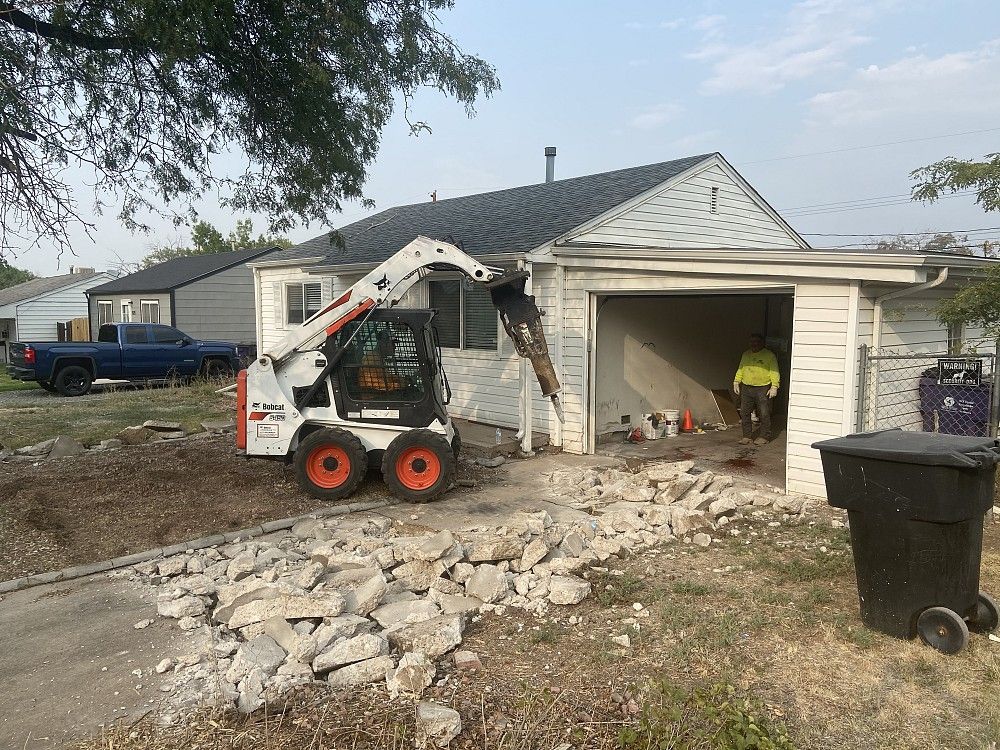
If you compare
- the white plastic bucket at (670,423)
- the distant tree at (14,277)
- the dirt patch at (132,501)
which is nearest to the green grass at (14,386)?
the dirt patch at (132,501)

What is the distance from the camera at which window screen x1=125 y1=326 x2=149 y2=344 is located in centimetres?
1905

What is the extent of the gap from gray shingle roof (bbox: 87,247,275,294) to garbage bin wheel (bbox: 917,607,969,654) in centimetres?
2325

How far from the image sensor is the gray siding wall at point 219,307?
24047 mm

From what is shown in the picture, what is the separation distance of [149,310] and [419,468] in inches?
810

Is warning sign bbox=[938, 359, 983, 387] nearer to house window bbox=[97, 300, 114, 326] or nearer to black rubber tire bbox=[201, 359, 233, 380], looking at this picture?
black rubber tire bbox=[201, 359, 233, 380]

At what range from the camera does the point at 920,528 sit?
4.31 m

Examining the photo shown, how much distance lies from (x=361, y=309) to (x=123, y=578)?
3.33m

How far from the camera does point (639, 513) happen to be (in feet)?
23.3

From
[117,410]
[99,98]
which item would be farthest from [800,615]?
[117,410]

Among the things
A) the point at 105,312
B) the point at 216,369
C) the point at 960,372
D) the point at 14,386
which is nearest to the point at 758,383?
the point at 960,372

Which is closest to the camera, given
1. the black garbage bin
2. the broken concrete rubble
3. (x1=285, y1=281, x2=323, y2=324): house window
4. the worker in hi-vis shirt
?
the broken concrete rubble

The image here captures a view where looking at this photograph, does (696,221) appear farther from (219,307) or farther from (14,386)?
(14,386)

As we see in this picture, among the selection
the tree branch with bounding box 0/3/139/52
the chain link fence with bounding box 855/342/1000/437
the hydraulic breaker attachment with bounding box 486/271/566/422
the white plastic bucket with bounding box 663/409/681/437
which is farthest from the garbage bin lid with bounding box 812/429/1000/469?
the tree branch with bounding box 0/3/139/52

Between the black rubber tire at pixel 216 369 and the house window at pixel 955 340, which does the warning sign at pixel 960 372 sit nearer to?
the house window at pixel 955 340
